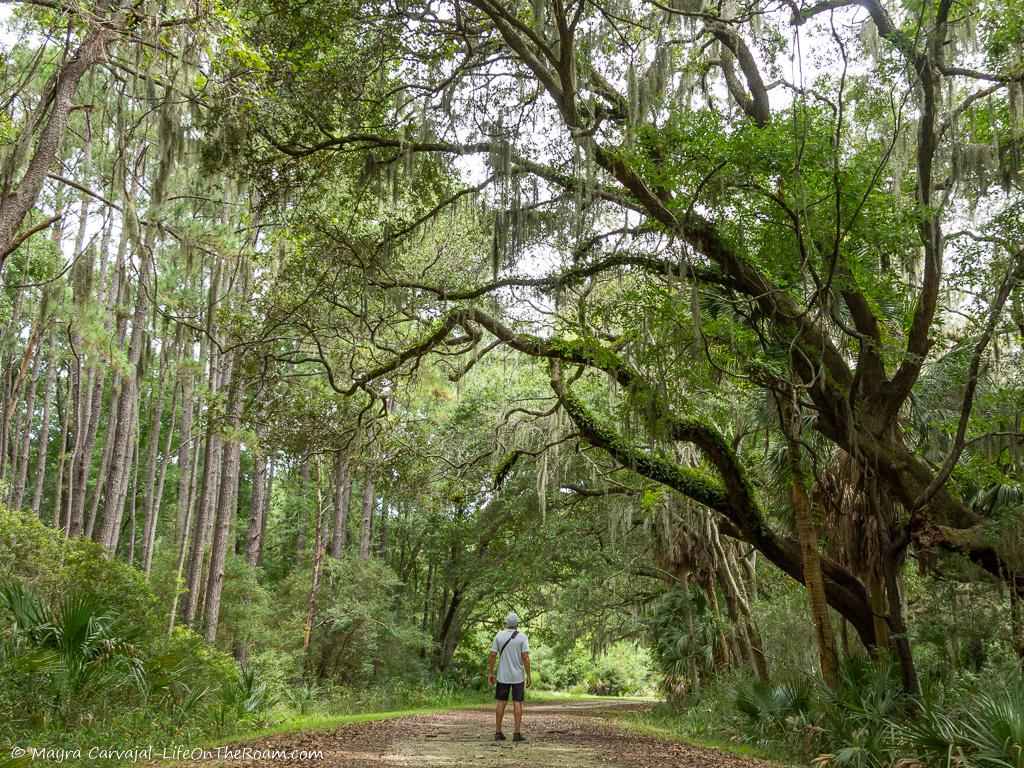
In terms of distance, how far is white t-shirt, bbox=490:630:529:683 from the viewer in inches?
291

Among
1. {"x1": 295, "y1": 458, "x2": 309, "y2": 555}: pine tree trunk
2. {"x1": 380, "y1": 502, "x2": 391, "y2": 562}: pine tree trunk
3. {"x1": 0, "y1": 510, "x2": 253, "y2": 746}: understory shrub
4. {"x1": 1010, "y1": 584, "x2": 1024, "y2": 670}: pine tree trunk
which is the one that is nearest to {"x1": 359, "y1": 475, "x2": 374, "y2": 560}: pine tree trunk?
{"x1": 380, "y1": 502, "x2": 391, "y2": 562}: pine tree trunk

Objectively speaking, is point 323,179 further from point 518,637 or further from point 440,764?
point 440,764

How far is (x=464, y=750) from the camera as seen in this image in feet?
21.5

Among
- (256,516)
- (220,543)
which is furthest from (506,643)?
(256,516)

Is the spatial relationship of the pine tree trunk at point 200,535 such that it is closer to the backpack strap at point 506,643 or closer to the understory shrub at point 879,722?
the backpack strap at point 506,643

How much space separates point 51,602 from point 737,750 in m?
7.72

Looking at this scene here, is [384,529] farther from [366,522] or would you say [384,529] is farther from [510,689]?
[510,689]

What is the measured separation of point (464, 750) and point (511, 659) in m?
1.11

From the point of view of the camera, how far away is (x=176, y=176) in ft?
31.4

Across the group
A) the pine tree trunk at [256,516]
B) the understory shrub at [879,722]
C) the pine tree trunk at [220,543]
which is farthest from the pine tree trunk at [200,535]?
the understory shrub at [879,722]

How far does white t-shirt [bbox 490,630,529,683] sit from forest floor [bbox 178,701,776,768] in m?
0.63

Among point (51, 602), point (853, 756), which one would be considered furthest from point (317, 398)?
point (853, 756)

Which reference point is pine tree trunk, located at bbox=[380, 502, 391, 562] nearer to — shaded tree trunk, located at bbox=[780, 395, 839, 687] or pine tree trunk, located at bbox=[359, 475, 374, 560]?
pine tree trunk, located at bbox=[359, 475, 374, 560]

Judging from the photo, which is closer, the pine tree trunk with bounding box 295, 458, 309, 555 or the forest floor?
the forest floor
